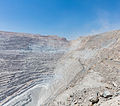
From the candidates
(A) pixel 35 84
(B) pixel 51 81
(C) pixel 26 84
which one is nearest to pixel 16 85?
(C) pixel 26 84

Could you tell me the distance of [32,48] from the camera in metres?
23.4

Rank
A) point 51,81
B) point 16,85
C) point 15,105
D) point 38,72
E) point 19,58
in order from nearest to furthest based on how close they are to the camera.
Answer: point 15,105 < point 16,85 < point 51,81 < point 38,72 < point 19,58

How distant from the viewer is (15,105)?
984 cm

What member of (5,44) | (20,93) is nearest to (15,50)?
(5,44)

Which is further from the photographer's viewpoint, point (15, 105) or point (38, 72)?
point (38, 72)

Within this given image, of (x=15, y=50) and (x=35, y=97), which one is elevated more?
(x=15, y=50)

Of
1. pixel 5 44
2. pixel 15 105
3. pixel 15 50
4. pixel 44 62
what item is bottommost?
pixel 15 105

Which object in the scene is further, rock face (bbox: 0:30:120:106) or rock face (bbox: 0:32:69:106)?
rock face (bbox: 0:32:69:106)

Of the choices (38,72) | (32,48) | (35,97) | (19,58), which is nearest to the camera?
(35,97)

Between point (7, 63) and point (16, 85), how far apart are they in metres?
5.09

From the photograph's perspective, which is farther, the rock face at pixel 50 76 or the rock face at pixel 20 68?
the rock face at pixel 20 68

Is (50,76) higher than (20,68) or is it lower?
lower

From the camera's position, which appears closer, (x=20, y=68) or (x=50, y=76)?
(x=50, y=76)

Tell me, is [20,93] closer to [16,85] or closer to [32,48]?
[16,85]
